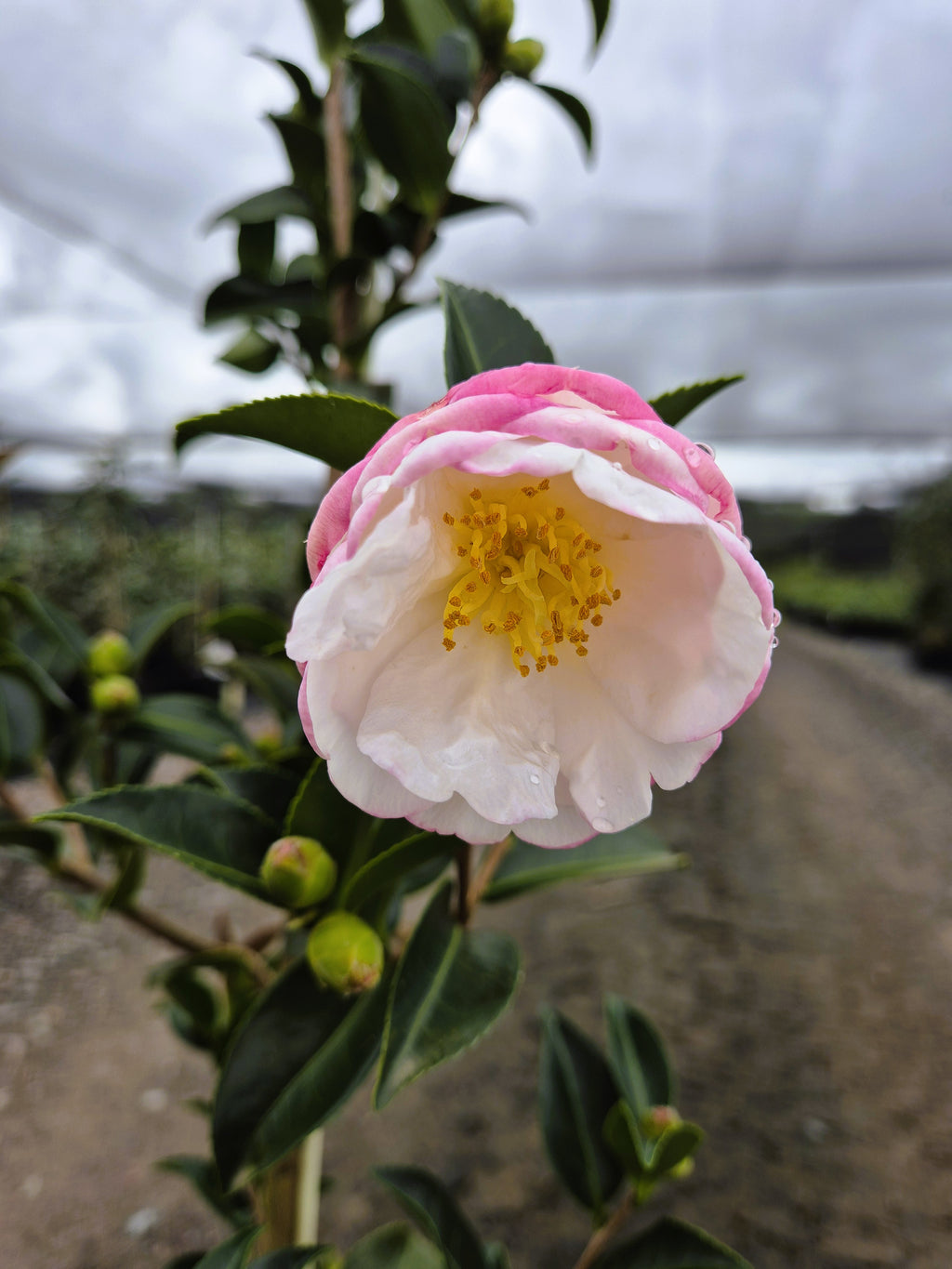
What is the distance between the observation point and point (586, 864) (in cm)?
51

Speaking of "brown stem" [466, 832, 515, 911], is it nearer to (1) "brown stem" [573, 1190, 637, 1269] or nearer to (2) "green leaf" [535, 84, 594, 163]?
(1) "brown stem" [573, 1190, 637, 1269]

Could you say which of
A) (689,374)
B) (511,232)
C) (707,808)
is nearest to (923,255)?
(689,374)

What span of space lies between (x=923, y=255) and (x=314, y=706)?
4.56 m

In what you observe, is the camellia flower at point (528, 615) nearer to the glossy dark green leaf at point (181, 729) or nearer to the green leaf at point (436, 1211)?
the glossy dark green leaf at point (181, 729)

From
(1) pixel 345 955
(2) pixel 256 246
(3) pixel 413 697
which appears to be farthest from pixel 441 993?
(2) pixel 256 246

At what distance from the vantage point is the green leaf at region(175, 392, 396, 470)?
0.96 feet

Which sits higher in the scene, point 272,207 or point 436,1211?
point 272,207

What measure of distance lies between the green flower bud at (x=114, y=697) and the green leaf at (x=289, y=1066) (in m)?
0.25

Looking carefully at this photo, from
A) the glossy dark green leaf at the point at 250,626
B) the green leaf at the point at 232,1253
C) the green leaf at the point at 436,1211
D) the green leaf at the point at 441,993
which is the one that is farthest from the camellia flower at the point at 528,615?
the green leaf at the point at 436,1211

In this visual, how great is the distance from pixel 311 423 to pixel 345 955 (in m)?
0.24

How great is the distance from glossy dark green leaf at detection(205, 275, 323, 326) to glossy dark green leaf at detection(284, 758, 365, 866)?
14.7 inches

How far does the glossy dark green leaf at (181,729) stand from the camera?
566mm

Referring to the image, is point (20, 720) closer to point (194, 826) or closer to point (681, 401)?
point (194, 826)

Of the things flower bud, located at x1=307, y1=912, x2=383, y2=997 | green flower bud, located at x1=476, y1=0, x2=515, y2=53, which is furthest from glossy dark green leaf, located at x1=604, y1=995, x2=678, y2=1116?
green flower bud, located at x1=476, y1=0, x2=515, y2=53
